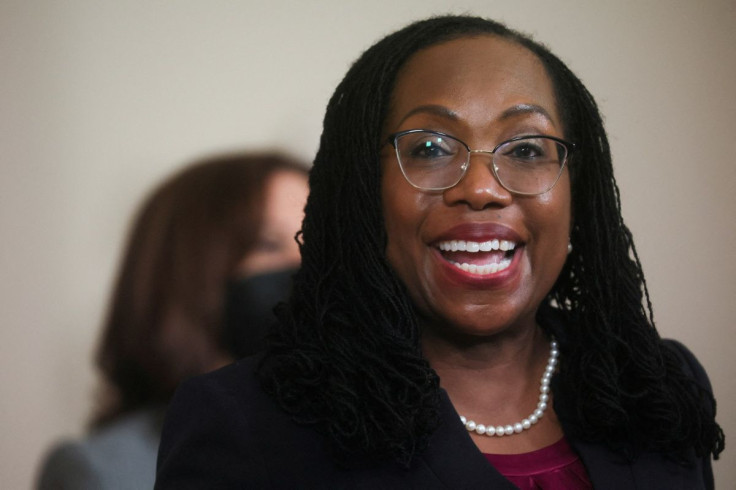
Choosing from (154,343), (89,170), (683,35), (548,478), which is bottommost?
(548,478)

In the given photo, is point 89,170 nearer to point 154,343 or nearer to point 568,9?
point 154,343

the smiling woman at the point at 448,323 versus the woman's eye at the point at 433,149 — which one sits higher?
the woman's eye at the point at 433,149

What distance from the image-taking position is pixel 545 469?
105cm

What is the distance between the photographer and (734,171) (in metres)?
1.81

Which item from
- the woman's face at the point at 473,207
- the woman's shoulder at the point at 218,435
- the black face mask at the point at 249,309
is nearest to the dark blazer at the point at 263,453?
the woman's shoulder at the point at 218,435

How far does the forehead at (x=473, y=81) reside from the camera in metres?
1.02

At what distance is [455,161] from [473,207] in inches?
3.0

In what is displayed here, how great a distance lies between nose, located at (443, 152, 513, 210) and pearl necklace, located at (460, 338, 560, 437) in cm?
33

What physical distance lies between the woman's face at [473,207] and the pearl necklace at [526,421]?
0.52ft

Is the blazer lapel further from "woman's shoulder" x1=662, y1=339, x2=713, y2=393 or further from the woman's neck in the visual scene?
"woman's shoulder" x1=662, y1=339, x2=713, y2=393

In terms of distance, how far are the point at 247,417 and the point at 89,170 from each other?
585mm

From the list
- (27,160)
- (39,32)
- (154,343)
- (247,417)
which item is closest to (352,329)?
(247,417)

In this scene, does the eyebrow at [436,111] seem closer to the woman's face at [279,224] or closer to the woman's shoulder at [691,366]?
the woman's face at [279,224]

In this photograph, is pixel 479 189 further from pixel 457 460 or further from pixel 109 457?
pixel 109 457
